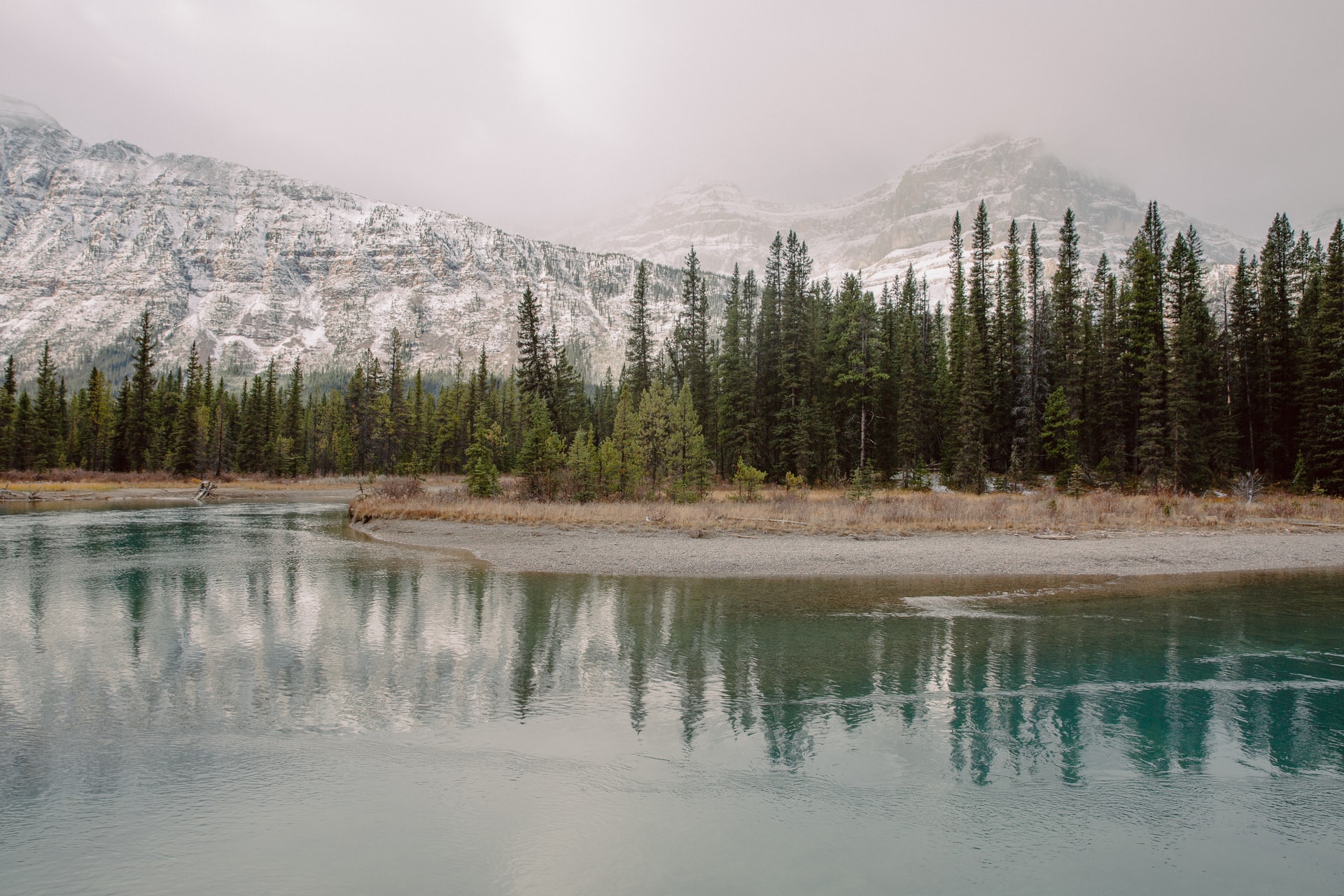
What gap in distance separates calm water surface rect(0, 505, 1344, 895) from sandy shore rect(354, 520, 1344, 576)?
228 inches

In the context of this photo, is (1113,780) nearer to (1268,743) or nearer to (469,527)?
(1268,743)

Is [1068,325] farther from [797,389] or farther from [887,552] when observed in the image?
[887,552]

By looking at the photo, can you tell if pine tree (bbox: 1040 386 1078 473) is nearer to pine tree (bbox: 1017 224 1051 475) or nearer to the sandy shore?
pine tree (bbox: 1017 224 1051 475)

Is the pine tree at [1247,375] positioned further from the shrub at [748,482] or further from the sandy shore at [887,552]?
the shrub at [748,482]

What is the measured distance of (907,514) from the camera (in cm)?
3284

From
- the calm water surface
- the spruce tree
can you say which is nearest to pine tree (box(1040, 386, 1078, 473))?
the spruce tree

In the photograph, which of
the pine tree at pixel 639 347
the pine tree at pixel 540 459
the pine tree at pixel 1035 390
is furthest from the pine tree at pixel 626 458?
the pine tree at pixel 1035 390

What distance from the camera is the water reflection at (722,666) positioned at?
9.55m

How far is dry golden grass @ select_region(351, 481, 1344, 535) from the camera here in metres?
31.2

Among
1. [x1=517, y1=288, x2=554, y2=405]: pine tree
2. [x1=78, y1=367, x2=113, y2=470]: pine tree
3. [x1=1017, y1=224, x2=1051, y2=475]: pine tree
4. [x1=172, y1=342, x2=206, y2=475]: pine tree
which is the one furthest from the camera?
[x1=78, y1=367, x2=113, y2=470]: pine tree

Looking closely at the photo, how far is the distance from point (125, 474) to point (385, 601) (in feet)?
251

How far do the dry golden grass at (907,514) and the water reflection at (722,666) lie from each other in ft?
33.0

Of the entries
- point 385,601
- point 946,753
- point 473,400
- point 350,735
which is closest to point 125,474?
point 473,400

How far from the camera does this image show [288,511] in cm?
4944
